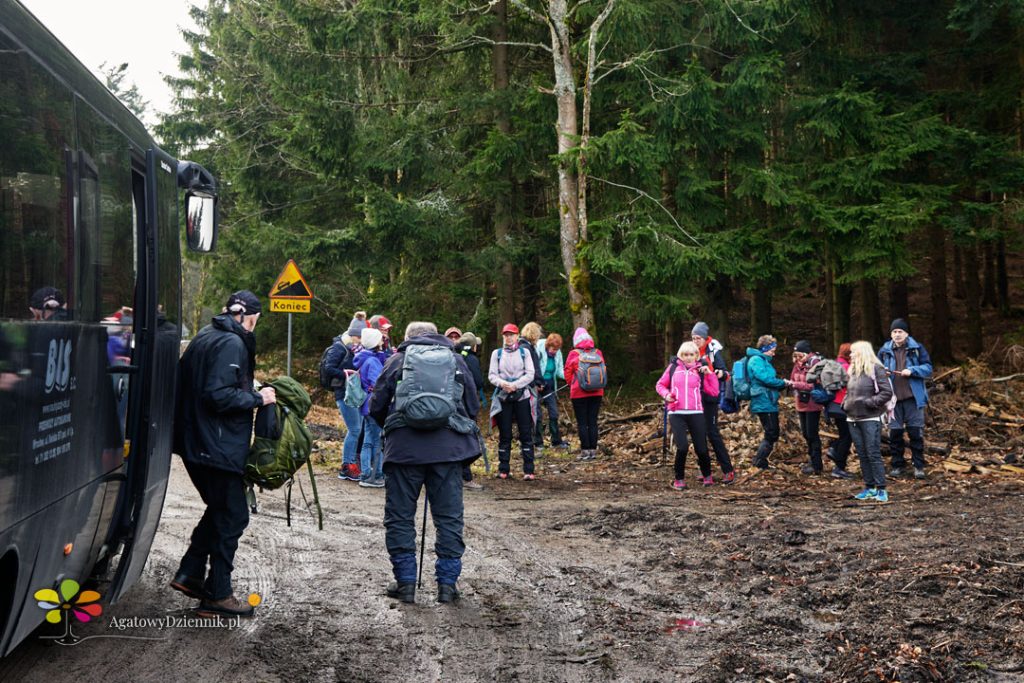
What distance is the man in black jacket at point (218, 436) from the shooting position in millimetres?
6570

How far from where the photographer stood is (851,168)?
69.3ft

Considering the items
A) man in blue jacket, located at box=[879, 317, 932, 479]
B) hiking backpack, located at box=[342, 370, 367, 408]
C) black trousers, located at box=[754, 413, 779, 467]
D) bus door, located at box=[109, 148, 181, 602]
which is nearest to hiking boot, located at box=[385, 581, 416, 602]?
bus door, located at box=[109, 148, 181, 602]

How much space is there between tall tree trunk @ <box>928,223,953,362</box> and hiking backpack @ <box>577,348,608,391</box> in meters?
12.6

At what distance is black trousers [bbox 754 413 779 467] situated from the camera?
49.1 ft

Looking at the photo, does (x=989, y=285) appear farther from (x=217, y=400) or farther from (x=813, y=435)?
(x=217, y=400)

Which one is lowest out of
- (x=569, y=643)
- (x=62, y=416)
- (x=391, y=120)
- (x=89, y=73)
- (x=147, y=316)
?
(x=569, y=643)

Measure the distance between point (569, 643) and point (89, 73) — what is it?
14.3 ft

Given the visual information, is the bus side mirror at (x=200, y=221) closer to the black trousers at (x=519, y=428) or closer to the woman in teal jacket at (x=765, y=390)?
the black trousers at (x=519, y=428)

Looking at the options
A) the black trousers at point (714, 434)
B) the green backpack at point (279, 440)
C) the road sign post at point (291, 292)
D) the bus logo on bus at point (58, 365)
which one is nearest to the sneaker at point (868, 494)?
the black trousers at point (714, 434)

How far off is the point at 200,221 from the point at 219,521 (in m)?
2.41

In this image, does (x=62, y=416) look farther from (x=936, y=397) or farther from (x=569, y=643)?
(x=936, y=397)

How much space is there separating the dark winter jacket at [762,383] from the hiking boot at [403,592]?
332 inches

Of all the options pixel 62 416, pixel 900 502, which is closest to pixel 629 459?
pixel 900 502

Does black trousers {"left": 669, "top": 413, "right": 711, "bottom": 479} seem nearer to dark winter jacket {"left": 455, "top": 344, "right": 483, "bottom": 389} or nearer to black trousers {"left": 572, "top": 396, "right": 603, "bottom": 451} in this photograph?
dark winter jacket {"left": 455, "top": 344, "right": 483, "bottom": 389}
